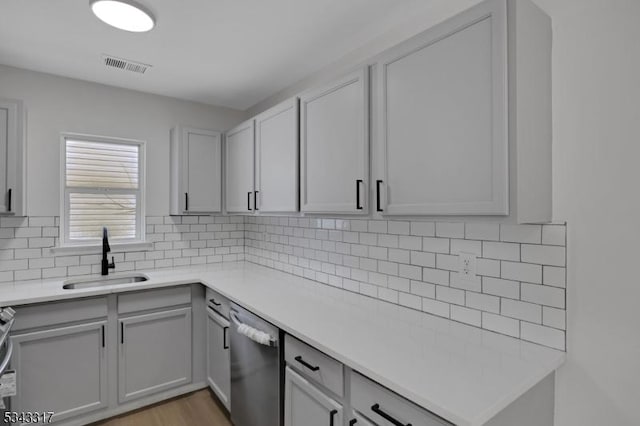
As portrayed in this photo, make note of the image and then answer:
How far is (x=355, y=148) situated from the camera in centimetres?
172

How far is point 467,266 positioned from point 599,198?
1.91 feet

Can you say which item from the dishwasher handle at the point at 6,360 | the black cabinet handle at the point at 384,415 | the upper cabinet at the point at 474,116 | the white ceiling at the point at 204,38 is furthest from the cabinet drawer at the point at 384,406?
the white ceiling at the point at 204,38

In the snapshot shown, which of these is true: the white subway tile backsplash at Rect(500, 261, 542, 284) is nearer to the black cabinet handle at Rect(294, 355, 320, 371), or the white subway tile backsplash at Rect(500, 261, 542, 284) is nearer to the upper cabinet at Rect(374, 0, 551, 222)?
the upper cabinet at Rect(374, 0, 551, 222)

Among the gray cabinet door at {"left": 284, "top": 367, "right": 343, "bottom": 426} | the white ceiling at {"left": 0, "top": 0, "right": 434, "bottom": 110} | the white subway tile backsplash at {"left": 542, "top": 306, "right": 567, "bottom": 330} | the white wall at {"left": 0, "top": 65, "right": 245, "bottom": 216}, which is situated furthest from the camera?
the white wall at {"left": 0, "top": 65, "right": 245, "bottom": 216}

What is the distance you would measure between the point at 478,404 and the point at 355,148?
1166 millimetres

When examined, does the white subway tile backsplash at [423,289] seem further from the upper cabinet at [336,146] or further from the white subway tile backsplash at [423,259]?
the upper cabinet at [336,146]

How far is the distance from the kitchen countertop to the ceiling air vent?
155 centimetres

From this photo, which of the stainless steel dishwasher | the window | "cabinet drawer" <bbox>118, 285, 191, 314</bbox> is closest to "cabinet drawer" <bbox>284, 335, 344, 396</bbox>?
the stainless steel dishwasher

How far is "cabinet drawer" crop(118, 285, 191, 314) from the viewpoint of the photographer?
2.42 m

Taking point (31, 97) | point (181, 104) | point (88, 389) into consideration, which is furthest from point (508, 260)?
point (31, 97)

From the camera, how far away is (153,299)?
253 cm

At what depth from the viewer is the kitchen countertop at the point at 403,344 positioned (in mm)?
1056

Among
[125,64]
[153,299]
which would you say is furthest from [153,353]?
[125,64]

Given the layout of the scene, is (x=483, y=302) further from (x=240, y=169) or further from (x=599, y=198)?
(x=240, y=169)
